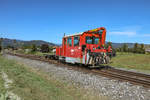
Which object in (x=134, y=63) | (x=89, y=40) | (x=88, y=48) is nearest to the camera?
(x=88, y=48)

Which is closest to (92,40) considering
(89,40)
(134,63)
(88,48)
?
(89,40)

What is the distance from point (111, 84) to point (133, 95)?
142 cm

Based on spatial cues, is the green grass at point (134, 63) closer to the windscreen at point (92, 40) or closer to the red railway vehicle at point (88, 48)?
the red railway vehicle at point (88, 48)

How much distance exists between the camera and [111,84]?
21.4 ft

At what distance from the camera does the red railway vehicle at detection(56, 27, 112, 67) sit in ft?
32.6

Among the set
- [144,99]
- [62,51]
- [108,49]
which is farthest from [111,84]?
[62,51]

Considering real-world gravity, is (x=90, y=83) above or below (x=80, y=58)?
below

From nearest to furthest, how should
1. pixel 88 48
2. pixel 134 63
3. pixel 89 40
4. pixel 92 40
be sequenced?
pixel 88 48 < pixel 89 40 < pixel 92 40 < pixel 134 63

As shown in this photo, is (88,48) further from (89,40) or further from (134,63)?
(134,63)

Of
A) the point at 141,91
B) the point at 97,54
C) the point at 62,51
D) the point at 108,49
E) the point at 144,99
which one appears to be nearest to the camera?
the point at 144,99

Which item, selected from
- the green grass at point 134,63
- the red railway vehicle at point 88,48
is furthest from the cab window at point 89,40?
the green grass at point 134,63

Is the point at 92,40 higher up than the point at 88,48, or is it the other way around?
the point at 92,40

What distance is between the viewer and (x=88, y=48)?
9.94 m

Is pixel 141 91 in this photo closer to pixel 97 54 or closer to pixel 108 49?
pixel 97 54
